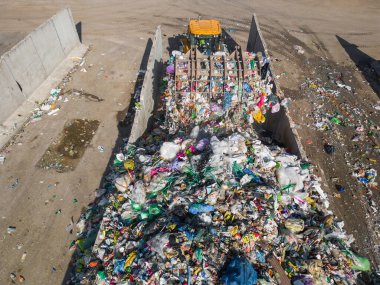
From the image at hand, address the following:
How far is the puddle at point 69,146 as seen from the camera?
25.2ft

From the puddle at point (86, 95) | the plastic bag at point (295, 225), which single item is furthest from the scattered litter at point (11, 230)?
the plastic bag at point (295, 225)

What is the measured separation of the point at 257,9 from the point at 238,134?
11.7 m

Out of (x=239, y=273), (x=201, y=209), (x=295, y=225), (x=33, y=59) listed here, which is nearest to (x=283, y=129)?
(x=295, y=225)

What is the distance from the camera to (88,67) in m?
11.2

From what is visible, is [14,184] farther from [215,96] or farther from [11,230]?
[215,96]

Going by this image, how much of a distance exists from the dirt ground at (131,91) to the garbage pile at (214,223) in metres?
1.00

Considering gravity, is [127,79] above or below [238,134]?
below

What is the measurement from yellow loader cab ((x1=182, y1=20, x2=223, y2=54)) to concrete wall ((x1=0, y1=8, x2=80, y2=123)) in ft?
16.9

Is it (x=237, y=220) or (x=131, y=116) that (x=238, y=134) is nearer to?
(x=237, y=220)

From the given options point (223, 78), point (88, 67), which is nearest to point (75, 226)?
point (223, 78)

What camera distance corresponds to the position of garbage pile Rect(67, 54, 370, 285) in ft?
15.1

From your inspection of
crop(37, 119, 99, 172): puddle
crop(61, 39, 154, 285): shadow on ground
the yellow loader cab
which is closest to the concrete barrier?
crop(37, 119, 99, 172): puddle

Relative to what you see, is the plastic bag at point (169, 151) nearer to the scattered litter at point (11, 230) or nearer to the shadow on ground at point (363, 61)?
the scattered litter at point (11, 230)

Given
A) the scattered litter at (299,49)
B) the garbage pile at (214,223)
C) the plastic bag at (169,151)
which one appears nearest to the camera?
the garbage pile at (214,223)
